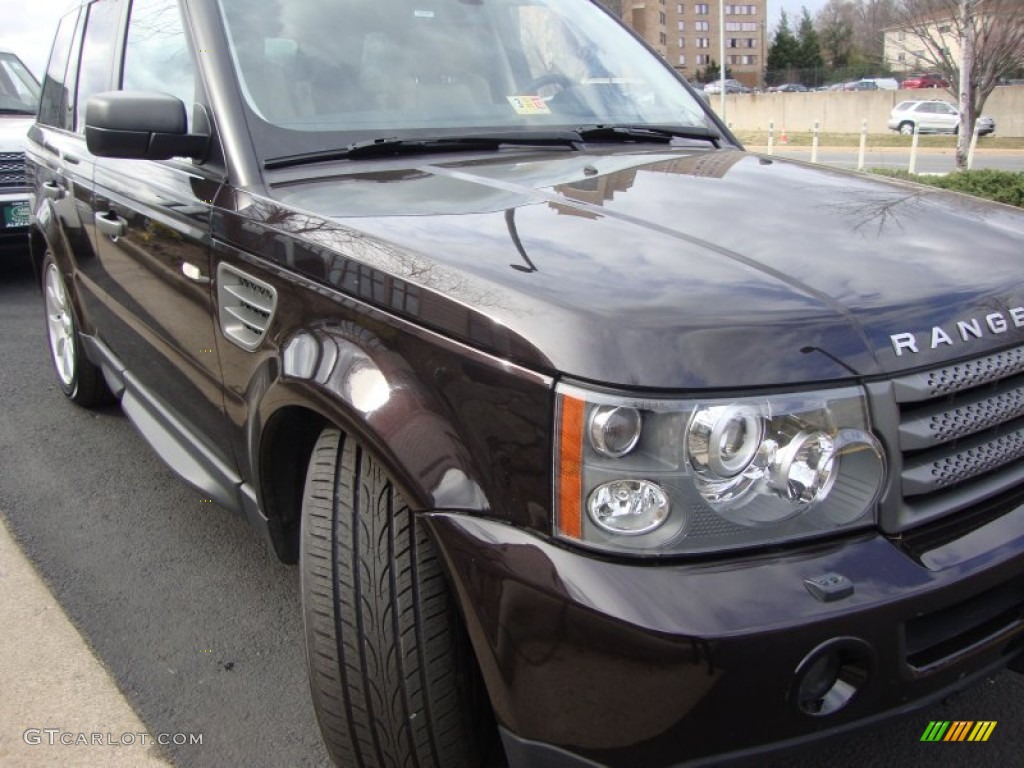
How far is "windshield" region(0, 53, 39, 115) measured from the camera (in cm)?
819

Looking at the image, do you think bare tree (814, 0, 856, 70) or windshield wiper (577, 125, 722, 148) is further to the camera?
bare tree (814, 0, 856, 70)

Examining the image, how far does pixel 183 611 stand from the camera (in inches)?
108

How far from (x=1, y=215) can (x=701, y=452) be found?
7375mm

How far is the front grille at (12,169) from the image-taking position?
7227 millimetres

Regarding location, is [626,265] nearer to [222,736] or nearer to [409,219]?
[409,219]

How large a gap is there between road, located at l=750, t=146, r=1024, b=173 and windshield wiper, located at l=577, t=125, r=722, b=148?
18.1 m

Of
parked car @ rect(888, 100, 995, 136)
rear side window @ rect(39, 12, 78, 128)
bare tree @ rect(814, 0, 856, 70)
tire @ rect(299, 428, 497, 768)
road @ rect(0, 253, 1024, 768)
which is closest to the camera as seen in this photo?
tire @ rect(299, 428, 497, 768)

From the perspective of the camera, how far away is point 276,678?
2.46m

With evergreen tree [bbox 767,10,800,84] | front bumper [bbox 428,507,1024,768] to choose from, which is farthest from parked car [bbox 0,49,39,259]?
evergreen tree [bbox 767,10,800,84]

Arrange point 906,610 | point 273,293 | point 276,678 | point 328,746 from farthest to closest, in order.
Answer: point 276,678
point 273,293
point 328,746
point 906,610

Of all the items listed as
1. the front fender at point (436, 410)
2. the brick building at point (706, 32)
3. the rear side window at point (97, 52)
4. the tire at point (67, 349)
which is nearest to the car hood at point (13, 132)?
the tire at point (67, 349)

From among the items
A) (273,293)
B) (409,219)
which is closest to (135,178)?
(273,293)

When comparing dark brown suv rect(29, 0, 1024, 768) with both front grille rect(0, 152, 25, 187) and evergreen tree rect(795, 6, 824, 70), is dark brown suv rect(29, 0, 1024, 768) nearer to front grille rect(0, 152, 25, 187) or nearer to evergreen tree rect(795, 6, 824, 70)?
front grille rect(0, 152, 25, 187)

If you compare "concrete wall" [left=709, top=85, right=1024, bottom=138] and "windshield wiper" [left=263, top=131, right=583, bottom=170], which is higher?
"concrete wall" [left=709, top=85, right=1024, bottom=138]
